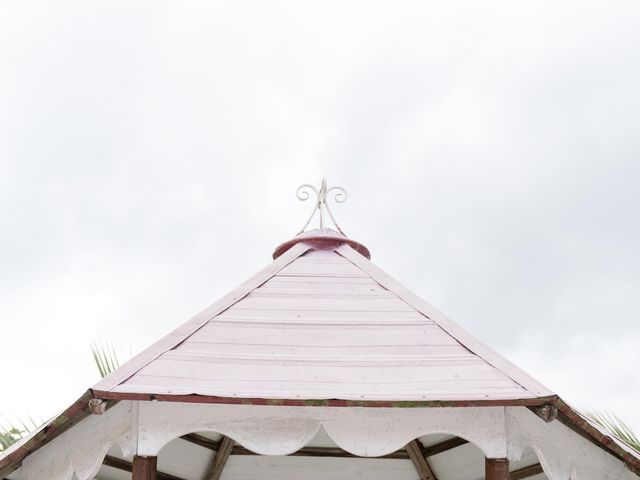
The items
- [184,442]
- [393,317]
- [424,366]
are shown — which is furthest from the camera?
[184,442]

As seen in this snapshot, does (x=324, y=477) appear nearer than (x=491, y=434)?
No

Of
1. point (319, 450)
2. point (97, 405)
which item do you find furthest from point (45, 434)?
point (319, 450)

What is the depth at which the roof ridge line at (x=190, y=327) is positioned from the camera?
454 centimetres

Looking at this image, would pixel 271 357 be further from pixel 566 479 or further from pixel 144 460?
pixel 566 479

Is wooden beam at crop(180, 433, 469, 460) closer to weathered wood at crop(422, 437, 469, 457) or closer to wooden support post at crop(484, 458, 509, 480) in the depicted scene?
weathered wood at crop(422, 437, 469, 457)

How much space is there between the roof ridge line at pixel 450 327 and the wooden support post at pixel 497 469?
1.50 ft

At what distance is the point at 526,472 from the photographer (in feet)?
23.1

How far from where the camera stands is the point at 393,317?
17.2ft

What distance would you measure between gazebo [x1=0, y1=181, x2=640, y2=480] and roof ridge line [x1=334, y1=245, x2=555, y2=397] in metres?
0.01

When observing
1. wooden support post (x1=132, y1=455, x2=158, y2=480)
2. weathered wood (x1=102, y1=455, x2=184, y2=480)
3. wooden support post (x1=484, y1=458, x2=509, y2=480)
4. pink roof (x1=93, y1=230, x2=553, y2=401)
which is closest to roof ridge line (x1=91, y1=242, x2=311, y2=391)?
pink roof (x1=93, y1=230, x2=553, y2=401)

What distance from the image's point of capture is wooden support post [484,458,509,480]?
4.56 m

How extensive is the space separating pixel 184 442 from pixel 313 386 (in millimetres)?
3886

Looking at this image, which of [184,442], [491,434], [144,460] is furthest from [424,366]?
[184,442]

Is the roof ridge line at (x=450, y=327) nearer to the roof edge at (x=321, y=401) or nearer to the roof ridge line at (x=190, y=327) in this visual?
the roof edge at (x=321, y=401)
